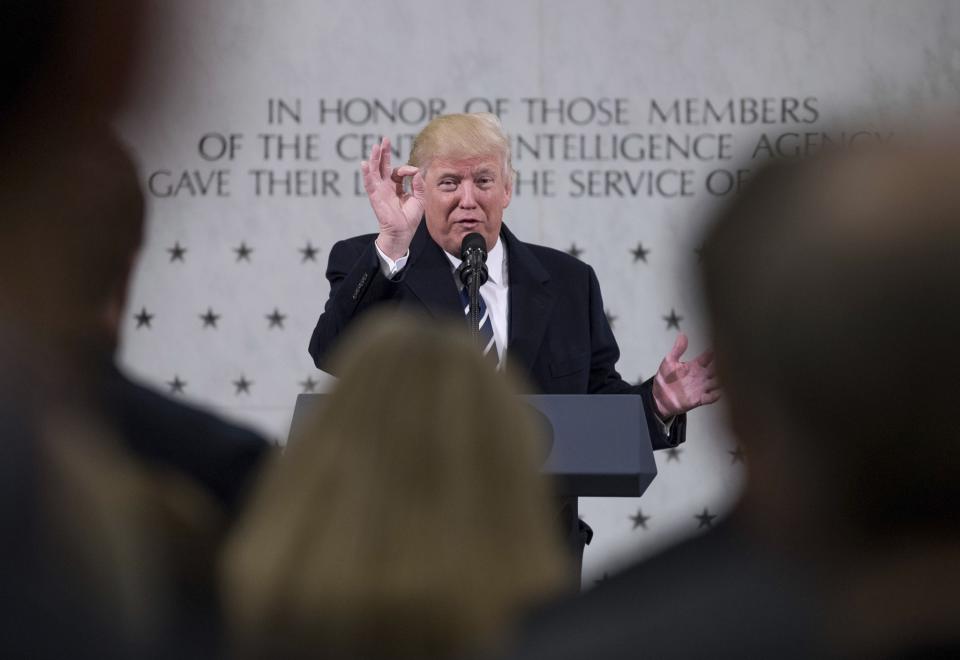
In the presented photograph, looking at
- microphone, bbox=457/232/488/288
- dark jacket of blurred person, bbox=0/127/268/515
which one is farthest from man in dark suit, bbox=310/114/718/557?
dark jacket of blurred person, bbox=0/127/268/515

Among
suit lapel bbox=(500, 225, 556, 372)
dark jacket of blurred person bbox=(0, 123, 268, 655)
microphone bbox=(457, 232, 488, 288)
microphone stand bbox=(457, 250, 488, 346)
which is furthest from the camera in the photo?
suit lapel bbox=(500, 225, 556, 372)

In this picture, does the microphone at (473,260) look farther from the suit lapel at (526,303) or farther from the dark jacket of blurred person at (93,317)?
the dark jacket of blurred person at (93,317)

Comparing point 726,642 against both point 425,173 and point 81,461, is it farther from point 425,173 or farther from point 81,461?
point 425,173

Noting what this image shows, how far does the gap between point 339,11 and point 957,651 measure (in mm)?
6885

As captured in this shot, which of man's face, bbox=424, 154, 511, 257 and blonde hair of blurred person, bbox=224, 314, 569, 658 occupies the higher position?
man's face, bbox=424, 154, 511, 257

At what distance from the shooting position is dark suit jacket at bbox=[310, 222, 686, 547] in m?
4.02

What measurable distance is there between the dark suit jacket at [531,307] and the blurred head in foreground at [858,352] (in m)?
2.65

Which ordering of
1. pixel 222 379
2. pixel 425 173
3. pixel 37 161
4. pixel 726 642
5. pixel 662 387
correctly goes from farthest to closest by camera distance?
1. pixel 222 379
2. pixel 425 173
3. pixel 662 387
4. pixel 37 161
5. pixel 726 642

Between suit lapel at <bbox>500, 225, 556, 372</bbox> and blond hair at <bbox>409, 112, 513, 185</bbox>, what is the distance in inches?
8.5

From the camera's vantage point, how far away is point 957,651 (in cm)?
113

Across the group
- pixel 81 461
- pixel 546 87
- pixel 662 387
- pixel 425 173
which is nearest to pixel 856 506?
pixel 81 461

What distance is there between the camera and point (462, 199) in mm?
4309

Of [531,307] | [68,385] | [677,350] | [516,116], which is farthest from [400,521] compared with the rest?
[516,116]

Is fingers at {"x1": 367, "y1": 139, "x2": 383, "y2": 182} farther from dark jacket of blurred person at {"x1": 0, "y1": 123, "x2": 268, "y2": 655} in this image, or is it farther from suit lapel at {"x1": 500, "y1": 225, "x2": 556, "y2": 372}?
dark jacket of blurred person at {"x1": 0, "y1": 123, "x2": 268, "y2": 655}
